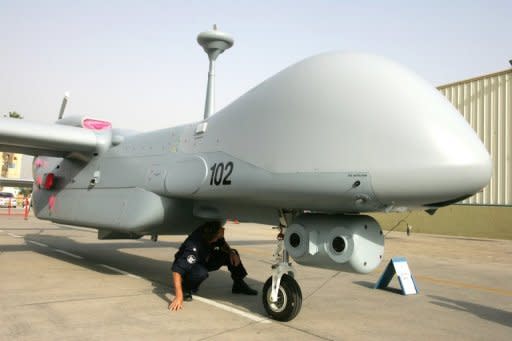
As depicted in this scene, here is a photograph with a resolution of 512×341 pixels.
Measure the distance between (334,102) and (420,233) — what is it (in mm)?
24626

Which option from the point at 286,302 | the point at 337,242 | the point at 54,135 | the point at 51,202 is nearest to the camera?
the point at 337,242

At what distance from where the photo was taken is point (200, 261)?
6.37 m

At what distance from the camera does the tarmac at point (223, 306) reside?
4.74m

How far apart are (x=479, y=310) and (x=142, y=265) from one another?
270 inches

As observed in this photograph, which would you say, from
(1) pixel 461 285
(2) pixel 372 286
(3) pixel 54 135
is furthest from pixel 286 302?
(3) pixel 54 135

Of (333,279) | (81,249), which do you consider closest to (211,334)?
(333,279)

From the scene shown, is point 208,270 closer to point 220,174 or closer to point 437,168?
point 220,174

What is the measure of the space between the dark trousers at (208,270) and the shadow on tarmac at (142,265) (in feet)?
1.12

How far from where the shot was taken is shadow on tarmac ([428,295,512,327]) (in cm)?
583

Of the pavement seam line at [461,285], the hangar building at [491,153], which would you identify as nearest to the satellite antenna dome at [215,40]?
the pavement seam line at [461,285]

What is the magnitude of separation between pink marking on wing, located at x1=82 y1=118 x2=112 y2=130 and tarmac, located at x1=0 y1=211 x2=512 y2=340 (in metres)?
2.97

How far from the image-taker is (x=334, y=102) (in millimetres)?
4684

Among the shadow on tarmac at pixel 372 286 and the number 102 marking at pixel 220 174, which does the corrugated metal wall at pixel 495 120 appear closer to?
the shadow on tarmac at pixel 372 286

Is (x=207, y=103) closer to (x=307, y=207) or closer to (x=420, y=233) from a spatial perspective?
(x=307, y=207)
